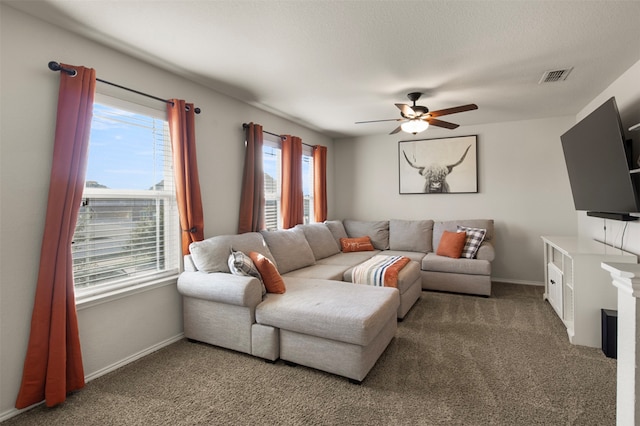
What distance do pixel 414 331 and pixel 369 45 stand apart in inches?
100

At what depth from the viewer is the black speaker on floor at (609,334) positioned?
2504 mm

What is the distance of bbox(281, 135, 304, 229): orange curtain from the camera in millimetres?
4453

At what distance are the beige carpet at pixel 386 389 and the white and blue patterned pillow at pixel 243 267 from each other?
0.66 m

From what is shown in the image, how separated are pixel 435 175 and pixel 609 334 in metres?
3.22

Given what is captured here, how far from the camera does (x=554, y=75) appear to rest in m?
3.05

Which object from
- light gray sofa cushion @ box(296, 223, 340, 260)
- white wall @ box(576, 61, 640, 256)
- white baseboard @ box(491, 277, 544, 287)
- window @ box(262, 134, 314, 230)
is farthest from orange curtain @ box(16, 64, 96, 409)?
white baseboard @ box(491, 277, 544, 287)

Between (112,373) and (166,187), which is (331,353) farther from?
(166,187)

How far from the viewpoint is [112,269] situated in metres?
2.51

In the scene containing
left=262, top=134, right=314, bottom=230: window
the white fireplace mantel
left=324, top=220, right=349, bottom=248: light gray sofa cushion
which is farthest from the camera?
left=324, top=220, right=349, bottom=248: light gray sofa cushion

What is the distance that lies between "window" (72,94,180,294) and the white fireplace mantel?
3.00 meters

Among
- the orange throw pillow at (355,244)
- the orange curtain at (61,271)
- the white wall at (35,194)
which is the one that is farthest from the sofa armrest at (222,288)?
the orange throw pillow at (355,244)

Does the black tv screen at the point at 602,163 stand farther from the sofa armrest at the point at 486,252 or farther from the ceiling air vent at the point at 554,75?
the sofa armrest at the point at 486,252

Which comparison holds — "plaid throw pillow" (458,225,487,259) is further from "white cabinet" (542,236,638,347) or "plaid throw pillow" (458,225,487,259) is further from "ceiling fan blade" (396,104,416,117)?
"ceiling fan blade" (396,104,416,117)

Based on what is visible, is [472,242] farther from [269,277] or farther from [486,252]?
[269,277]
